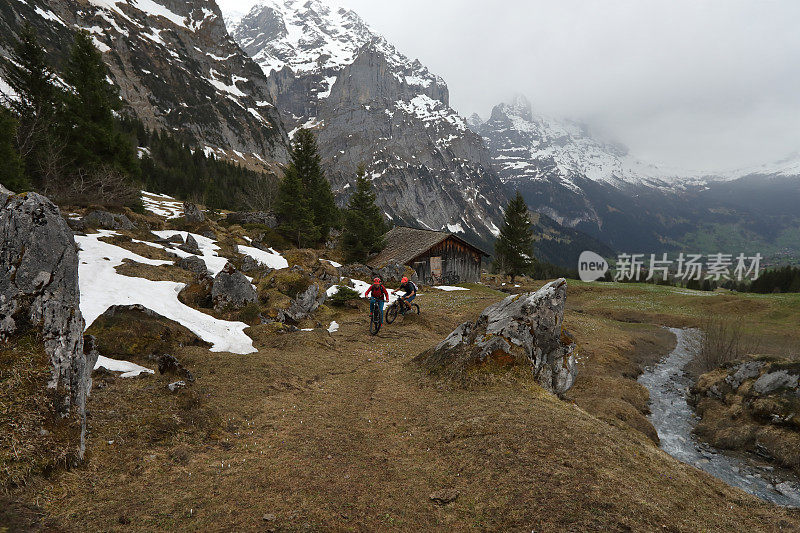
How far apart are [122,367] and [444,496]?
9548 mm

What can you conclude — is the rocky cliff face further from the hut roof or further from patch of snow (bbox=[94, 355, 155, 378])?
patch of snow (bbox=[94, 355, 155, 378])

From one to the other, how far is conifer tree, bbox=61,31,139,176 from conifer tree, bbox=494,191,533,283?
53712 mm

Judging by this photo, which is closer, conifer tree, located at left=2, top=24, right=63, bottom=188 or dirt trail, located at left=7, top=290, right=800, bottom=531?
dirt trail, located at left=7, top=290, right=800, bottom=531

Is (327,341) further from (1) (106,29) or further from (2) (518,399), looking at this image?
(1) (106,29)

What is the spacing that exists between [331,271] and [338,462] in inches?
972

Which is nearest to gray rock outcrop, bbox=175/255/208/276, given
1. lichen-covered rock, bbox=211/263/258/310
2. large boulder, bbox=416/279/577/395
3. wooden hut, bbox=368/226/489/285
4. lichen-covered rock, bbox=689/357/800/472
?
lichen-covered rock, bbox=211/263/258/310

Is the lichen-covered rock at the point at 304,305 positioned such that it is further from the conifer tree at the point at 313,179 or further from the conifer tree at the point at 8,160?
the conifer tree at the point at 313,179

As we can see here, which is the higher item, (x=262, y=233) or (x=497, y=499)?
(x=262, y=233)

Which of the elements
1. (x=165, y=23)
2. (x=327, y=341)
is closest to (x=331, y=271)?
(x=327, y=341)

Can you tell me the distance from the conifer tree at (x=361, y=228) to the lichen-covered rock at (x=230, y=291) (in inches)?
1214

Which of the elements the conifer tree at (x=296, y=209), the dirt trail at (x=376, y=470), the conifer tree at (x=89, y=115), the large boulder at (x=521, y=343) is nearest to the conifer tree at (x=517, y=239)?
the conifer tree at (x=296, y=209)

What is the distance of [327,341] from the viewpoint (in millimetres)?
16078

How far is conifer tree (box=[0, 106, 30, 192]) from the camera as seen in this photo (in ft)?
78.7

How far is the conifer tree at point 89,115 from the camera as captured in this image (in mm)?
32531
